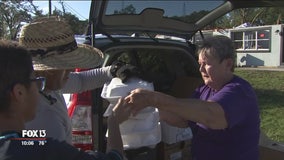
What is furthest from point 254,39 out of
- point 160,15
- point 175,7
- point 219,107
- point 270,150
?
point 219,107

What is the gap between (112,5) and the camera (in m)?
3.05

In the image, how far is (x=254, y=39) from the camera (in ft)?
72.4

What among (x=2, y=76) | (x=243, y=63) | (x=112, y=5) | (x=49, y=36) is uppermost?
(x=112, y=5)

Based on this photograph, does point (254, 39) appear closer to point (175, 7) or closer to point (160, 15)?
point (175, 7)

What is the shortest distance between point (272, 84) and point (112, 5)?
10.1 meters

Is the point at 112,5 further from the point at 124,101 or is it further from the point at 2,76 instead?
the point at 2,76

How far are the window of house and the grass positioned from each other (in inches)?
277

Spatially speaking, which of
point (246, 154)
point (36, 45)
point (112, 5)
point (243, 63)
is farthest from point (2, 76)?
point (243, 63)

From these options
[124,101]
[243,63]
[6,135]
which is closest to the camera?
[6,135]

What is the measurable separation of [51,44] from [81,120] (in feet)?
3.15

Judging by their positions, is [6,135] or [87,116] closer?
[6,135]

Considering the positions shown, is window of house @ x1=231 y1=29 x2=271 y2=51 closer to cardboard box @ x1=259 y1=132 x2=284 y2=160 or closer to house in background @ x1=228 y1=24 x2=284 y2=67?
house in background @ x1=228 y1=24 x2=284 y2=67

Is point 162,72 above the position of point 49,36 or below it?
below

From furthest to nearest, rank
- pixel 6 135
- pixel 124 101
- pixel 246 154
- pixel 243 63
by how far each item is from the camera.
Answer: pixel 243 63 → pixel 246 154 → pixel 124 101 → pixel 6 135
